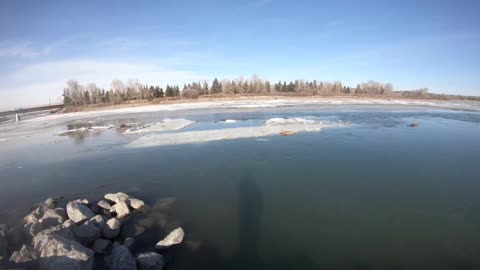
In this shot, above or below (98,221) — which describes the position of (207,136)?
above

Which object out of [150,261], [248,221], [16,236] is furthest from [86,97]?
[150,261]

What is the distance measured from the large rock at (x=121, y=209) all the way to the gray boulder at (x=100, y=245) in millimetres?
1165

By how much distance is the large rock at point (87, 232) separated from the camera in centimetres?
562

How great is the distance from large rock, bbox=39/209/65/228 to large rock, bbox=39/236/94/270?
162 cm

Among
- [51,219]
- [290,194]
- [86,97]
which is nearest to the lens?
[51,219]

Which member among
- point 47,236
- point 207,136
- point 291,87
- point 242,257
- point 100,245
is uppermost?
point 291,87

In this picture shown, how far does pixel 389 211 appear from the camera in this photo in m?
6.61

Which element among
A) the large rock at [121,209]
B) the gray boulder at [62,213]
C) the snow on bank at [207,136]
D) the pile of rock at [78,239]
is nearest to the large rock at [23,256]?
the pile of rock at [78,239]

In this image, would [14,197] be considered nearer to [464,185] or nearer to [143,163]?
[143,163]

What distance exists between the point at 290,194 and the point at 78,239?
17.5ft

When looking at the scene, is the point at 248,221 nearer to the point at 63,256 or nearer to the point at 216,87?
the point at 63,256

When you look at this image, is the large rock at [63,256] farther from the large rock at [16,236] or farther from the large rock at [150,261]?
the large rock at [16,236]

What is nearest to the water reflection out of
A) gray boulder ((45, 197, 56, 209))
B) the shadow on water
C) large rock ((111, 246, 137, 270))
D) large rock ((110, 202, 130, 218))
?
the shadow on water

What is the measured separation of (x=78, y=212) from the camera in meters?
6.31
